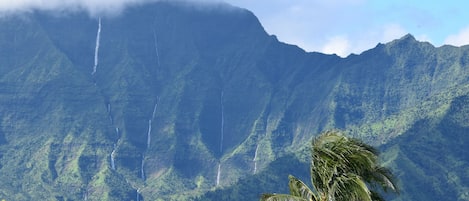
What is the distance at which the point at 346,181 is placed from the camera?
64.3ft

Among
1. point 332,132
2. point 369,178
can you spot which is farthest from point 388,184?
point 332,132

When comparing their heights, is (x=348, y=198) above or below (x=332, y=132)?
below

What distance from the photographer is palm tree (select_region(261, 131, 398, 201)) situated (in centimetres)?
1966

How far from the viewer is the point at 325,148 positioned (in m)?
20.3

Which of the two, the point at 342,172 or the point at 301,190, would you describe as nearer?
the point at 342,172

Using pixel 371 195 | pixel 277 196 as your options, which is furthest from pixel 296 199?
pixel 371 195

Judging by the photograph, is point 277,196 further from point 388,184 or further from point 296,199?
point 388,184

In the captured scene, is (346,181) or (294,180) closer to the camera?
(346,181)

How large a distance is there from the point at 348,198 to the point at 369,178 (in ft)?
4.32

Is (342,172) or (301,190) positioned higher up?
(342,172)

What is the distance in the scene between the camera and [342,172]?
20.0 meters

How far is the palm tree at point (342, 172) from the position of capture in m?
19.7

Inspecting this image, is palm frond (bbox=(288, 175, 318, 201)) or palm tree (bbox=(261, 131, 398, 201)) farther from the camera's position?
palm frond (bbox=(288, 175, 318, 201))

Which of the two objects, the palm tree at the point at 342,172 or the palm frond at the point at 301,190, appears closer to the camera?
the palm tree at the point at 342,172
